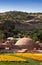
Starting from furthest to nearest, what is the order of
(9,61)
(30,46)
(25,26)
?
(25,26) → (30,46) → (9,61)

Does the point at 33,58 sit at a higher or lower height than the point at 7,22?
higher

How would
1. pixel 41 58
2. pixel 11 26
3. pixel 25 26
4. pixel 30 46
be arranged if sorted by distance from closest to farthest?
pixel 41 58, pixel 30 46, pixel 11 26, pixel 25 26

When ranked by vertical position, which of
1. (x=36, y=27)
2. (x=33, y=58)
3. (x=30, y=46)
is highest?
(x=33, y=58)

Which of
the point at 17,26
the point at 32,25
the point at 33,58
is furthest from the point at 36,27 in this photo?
the point at 33,58

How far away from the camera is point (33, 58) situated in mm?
17953

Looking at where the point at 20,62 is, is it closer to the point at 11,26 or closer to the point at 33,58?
the point at 33,58

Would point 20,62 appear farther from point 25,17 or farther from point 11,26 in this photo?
A: point 25,17

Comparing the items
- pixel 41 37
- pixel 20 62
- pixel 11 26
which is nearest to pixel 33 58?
pixel 20 62

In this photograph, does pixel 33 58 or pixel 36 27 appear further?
pixel 36 27

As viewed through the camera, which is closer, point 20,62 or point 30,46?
point 20,62

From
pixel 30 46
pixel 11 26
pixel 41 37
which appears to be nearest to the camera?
pixel 30 46

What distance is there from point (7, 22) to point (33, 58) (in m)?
53.2

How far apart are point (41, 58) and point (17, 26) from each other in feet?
186

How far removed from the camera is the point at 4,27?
70.2 m
